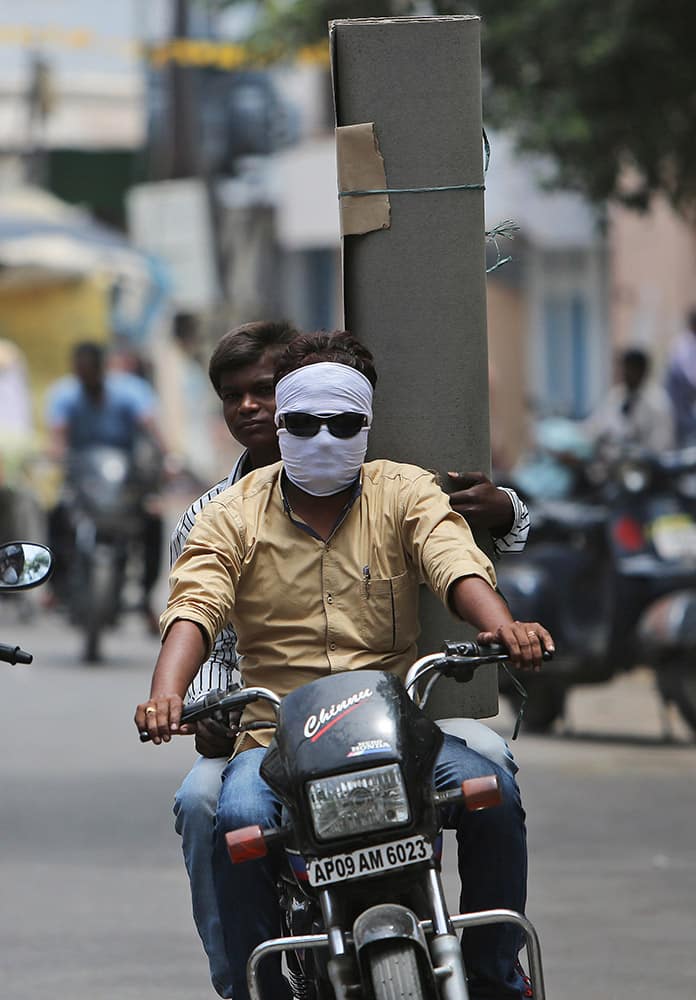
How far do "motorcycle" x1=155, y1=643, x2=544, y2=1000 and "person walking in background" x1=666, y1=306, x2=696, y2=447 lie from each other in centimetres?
1171

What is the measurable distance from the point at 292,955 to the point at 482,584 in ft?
2.74

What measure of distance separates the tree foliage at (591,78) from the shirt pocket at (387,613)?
8.54 meters

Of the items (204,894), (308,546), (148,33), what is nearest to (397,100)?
(308,546)

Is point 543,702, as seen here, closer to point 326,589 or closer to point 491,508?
point 491,508

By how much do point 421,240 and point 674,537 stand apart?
6346 mm

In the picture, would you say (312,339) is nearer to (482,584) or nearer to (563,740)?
(482,584)

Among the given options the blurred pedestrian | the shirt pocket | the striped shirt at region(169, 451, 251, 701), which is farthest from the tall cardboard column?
the blurred pedestrian

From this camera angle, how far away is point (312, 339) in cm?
478

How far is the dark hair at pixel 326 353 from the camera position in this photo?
15.5 ft

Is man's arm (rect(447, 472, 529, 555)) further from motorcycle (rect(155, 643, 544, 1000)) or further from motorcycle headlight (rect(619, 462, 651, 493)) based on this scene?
motorcycle headlight (rect(619, 462, 651, 493))

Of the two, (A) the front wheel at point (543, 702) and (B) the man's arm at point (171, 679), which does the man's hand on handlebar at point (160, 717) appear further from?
(A) the front wheel at point (543, 702)

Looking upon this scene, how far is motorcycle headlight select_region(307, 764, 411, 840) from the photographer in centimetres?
397

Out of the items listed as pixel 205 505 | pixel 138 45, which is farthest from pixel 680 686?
pixel 138 45

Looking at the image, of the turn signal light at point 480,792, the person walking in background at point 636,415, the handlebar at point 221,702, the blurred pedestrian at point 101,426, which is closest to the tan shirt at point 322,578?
the handlebar at point 221,702
